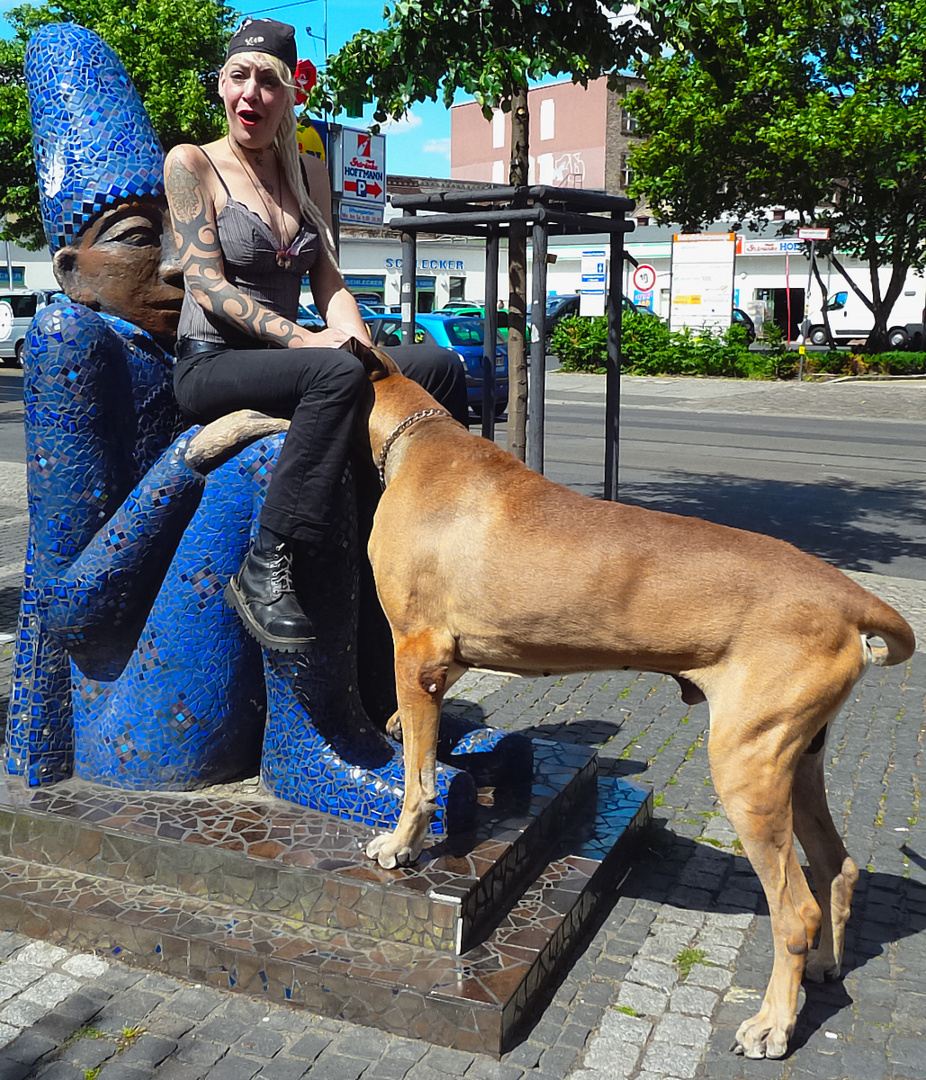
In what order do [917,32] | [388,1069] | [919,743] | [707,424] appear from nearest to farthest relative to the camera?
[388,1069] < [919,743] < [707,424] < [917,32]

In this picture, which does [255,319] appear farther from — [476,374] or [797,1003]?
[476,374]

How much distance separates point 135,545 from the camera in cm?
369

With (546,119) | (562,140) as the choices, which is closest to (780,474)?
(562,140)

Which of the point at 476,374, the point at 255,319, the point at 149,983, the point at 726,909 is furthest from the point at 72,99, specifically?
the point at 476,374

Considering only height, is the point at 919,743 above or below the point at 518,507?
below

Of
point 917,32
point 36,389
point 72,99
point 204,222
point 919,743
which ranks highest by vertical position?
point 917,32

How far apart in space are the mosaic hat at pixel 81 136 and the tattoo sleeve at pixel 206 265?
370 mm

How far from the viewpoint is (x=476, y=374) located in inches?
778

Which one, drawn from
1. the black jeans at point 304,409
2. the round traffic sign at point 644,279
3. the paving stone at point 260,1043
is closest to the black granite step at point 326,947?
the paving stone at point 260,1043

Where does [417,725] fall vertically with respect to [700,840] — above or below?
above

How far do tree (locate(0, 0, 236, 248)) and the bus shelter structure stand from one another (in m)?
19.4

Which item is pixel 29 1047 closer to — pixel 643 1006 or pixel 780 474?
pixel 643 1006

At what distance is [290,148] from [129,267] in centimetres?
68

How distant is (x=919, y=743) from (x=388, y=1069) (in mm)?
3583
